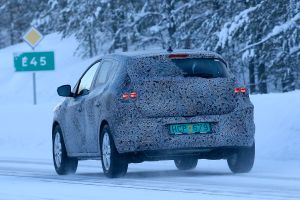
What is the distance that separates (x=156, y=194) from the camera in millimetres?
10719

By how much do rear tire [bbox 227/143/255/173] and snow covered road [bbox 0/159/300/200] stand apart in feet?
0.51

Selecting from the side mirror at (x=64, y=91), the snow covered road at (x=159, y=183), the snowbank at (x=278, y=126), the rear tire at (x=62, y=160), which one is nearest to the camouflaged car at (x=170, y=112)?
the snow covered road at (x=159, y=183)

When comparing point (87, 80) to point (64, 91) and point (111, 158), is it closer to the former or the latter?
point (64, 91)

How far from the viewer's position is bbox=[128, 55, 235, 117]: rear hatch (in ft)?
43.9

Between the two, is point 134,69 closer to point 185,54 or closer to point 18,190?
point 185,54

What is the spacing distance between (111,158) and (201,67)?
5.24 feet

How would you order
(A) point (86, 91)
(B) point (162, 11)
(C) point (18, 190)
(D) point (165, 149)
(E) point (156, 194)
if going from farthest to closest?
1. (B) point (162, 11)
2. (A) point (86, 91)
3. (D) point (165, 149)
4. (C) point (18, 190)
5. (E) point (156, 194)

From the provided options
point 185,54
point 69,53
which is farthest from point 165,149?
point 69,53

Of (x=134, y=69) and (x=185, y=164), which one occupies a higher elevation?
(x=134, y=69)

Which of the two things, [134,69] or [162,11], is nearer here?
[134,69]

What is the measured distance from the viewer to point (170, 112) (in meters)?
13.4

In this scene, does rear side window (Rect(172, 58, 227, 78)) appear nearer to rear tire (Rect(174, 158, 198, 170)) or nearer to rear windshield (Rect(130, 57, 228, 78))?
rear windshield (Rect(130, 57, 228, 78))

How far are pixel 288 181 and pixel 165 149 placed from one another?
5.75 ft

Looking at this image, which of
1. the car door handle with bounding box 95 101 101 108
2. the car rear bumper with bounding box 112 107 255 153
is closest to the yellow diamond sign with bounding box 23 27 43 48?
the car door handle with bounding box 95 101 101 108
